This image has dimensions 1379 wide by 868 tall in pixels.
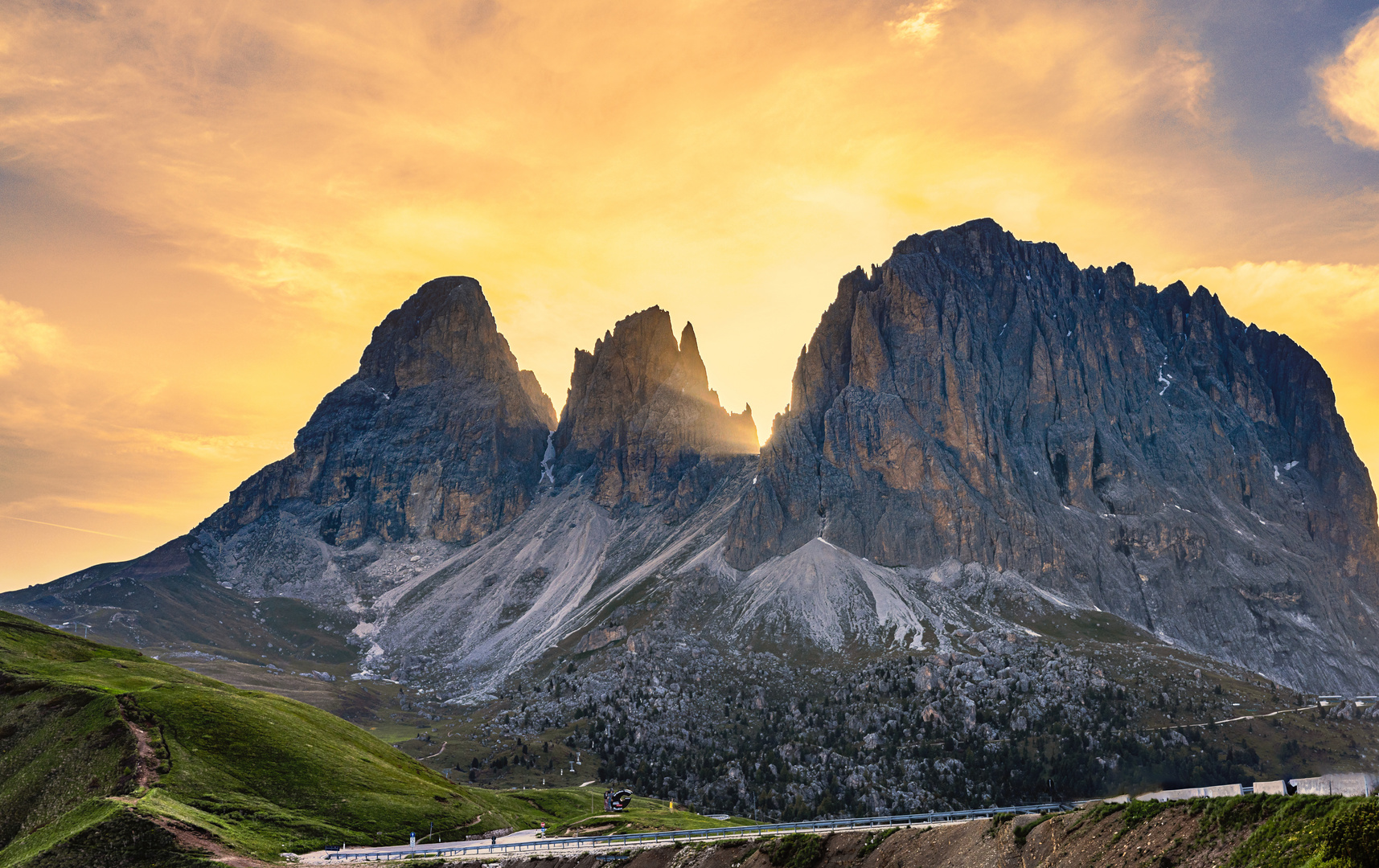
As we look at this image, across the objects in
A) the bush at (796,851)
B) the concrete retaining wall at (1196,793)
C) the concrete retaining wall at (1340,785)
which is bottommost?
the bush at (796,851)

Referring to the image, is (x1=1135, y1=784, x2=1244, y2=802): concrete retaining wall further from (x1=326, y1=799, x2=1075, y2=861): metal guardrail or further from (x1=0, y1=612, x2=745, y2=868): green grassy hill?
(x1=0, y1=612, x2=745, y2=868): green grassy hill

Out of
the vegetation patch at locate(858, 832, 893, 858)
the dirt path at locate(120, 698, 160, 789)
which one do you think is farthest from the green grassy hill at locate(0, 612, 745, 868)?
the vegetation patch at locate(858, 832, 893, 858)

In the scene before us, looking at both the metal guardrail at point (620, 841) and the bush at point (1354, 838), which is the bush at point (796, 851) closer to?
the metal guardrail at point (620, 841)

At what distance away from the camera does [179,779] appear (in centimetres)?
7925

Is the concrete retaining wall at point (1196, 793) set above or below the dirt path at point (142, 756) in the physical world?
below

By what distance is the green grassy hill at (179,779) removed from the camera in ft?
221

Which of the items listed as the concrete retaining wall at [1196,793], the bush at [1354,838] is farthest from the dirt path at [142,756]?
the bush at [1354,838]

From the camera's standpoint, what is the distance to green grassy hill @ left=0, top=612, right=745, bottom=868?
67312 millimetres

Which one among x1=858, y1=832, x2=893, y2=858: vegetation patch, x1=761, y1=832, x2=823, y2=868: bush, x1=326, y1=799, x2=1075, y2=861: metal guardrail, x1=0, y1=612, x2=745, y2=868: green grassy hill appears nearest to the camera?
x1=858, y1=832, x2=893, y2=858: vegetation patch

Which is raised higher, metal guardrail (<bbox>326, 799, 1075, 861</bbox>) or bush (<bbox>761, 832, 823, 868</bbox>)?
bush (<bbox>761, 832, 823, 868</bbox>)

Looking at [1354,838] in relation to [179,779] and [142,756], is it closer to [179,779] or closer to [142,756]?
[179,779]

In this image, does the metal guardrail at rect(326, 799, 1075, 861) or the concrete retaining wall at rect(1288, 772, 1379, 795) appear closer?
the concrete retaining wall at rect(1288, 772, 1379, 795)

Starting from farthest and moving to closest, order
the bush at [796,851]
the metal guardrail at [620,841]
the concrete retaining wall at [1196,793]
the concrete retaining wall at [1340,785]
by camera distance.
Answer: the metal guardrail at [620,841] < the bush at [796,851] < the concrete retaining wall at [1196,793] < the concrete retaining wall at [1340,785]

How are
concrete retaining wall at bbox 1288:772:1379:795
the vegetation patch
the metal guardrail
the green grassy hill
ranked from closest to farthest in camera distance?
concrete retaining wall at bbox 1288:772:1379:795 → the vegetation patch → the green grassy hill → the metal guardrail
